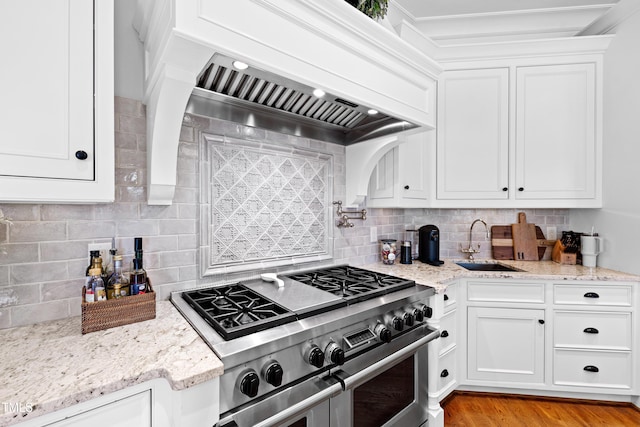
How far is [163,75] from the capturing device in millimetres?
1063

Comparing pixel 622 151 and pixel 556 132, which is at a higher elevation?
pixel 556 132

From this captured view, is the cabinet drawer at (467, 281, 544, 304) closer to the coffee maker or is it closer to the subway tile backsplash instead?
the coffee maker

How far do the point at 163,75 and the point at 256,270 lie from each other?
1086mm

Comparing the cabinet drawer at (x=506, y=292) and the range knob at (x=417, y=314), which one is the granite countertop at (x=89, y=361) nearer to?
the range knob at (x=417, y=314)

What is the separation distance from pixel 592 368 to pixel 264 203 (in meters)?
2.54

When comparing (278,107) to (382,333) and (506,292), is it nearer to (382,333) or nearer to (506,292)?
(382,333)

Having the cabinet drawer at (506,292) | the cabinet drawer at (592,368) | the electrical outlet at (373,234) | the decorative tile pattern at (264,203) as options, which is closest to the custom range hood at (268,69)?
the decorative tile pattern at (264,203)

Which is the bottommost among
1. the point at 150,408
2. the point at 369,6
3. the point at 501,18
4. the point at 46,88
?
the point at 150,408

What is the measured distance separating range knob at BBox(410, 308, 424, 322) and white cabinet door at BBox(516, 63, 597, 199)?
4.87ft

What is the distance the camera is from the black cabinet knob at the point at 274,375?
3.18 feet

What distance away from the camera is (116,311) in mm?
1082

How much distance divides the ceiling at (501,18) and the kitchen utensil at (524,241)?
1605mm

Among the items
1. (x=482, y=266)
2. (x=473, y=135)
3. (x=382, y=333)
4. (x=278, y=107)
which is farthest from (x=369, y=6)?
(x=482, y=266)

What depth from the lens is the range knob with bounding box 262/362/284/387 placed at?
0.97 meters
